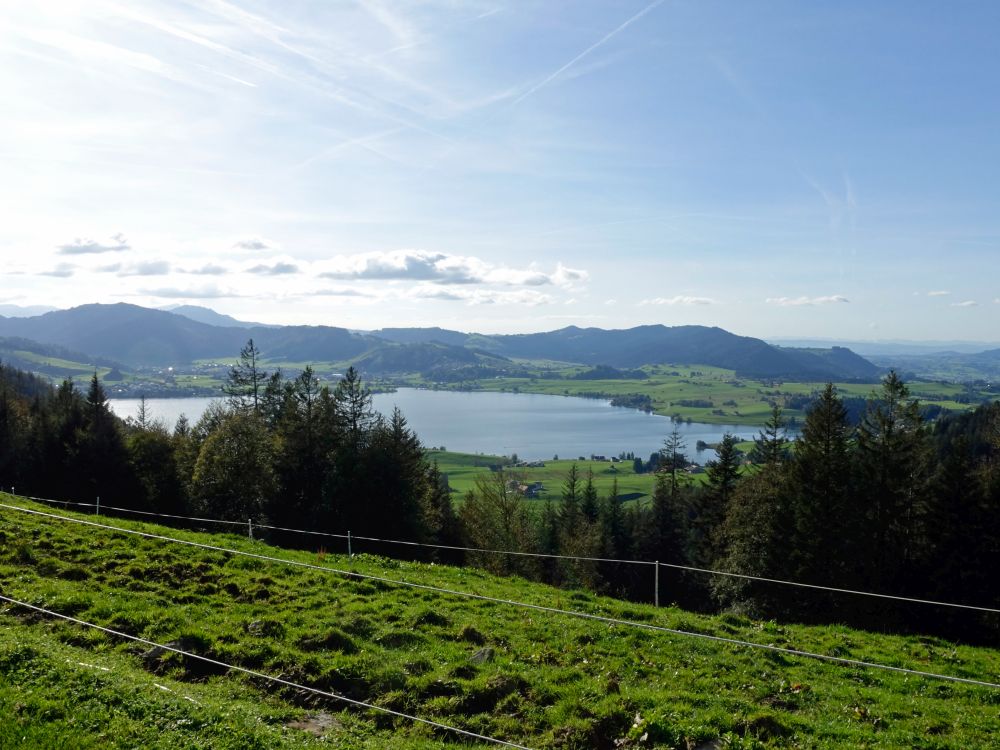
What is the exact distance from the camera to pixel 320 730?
26.3ft

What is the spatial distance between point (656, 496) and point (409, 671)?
43506 mm

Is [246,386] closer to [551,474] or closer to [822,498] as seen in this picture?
[822,498]

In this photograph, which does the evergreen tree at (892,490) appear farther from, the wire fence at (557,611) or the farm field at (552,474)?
the farm field at (552,474)

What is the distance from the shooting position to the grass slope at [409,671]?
7.82 meters

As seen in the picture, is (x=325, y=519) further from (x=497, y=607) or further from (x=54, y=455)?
(x=497, y=607)

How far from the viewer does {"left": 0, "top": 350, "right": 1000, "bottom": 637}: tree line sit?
1091 inches

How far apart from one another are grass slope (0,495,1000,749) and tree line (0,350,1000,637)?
13.1m

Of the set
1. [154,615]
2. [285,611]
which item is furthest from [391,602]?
[154,615]

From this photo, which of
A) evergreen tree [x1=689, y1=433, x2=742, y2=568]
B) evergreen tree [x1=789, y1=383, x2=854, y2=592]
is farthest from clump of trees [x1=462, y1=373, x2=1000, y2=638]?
evergreen tree [x1=689, y1=433, x2=742, y2=568]

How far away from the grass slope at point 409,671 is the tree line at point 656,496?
13.1m

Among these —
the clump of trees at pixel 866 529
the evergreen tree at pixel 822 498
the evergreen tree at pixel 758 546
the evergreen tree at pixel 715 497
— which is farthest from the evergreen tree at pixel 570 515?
the evergreen tree at pixel 822 498

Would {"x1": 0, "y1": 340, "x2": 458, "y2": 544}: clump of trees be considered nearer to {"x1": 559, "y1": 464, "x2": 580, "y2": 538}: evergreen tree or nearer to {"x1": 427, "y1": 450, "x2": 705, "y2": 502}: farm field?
{"x1": 559, "y1": 464, "x2": 580, "y2": 538}: evergreen tree

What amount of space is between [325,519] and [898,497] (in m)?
29.4

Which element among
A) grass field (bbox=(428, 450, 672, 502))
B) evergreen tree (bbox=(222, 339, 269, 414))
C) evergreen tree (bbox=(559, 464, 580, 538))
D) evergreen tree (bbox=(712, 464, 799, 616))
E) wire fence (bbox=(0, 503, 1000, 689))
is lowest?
grass field (bbox=(428, 450, 672, 502))
